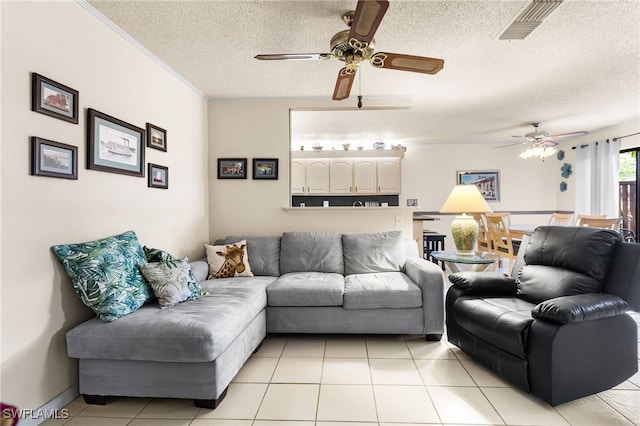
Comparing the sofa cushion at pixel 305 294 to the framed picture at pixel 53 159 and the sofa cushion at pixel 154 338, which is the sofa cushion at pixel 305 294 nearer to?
the sofa cushion at pixel 154 338

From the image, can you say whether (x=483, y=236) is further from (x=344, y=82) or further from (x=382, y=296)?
(x=344, y=82)

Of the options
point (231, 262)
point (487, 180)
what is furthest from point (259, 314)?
point (487, 180)

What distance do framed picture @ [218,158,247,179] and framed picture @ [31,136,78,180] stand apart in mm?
1894

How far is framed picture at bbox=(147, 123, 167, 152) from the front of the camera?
271cm

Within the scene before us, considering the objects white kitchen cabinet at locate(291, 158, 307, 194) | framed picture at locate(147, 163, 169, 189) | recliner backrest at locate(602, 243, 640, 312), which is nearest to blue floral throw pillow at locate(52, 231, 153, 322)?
framed picture at locate(147, 163, 169, 189)

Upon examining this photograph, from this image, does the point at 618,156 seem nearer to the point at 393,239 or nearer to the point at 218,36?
the point at 393,239

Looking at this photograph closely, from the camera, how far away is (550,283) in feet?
7.32

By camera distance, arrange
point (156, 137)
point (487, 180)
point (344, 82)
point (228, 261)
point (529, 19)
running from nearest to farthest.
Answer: point (529, 19)
point (344, 82)
point (156, 137)
point (228, 261)
point (487, 180)

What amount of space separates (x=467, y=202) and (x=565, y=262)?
42.6 inches

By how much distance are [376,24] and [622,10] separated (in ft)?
5.99

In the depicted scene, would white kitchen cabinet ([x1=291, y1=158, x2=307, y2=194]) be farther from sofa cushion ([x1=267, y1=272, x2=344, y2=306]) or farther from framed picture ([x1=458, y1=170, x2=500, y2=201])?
sofa cushion ([x1=267, y1=272, x2=344, y2=306])

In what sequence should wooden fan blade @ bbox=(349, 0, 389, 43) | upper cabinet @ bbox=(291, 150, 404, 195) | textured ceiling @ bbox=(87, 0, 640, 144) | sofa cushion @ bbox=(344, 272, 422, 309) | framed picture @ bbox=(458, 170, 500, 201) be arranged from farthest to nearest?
framed picture @ bbox=(458, 170, 500, 201)
upper cabinet @ bbox=(291, 150, 404, 195)
sofa cushion @ bbox=(344, 272, 422, 309)
textured ceiling @ bbox=(87, 0, 640, 144)
wooden fan blade @ bbox=(349, 0, 389, 43)

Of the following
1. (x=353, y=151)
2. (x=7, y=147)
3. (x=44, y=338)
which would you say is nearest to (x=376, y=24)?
(x=7, y=147)

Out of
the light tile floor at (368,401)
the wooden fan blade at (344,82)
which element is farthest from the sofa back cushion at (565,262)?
the wooden fan blade at (344,82)
